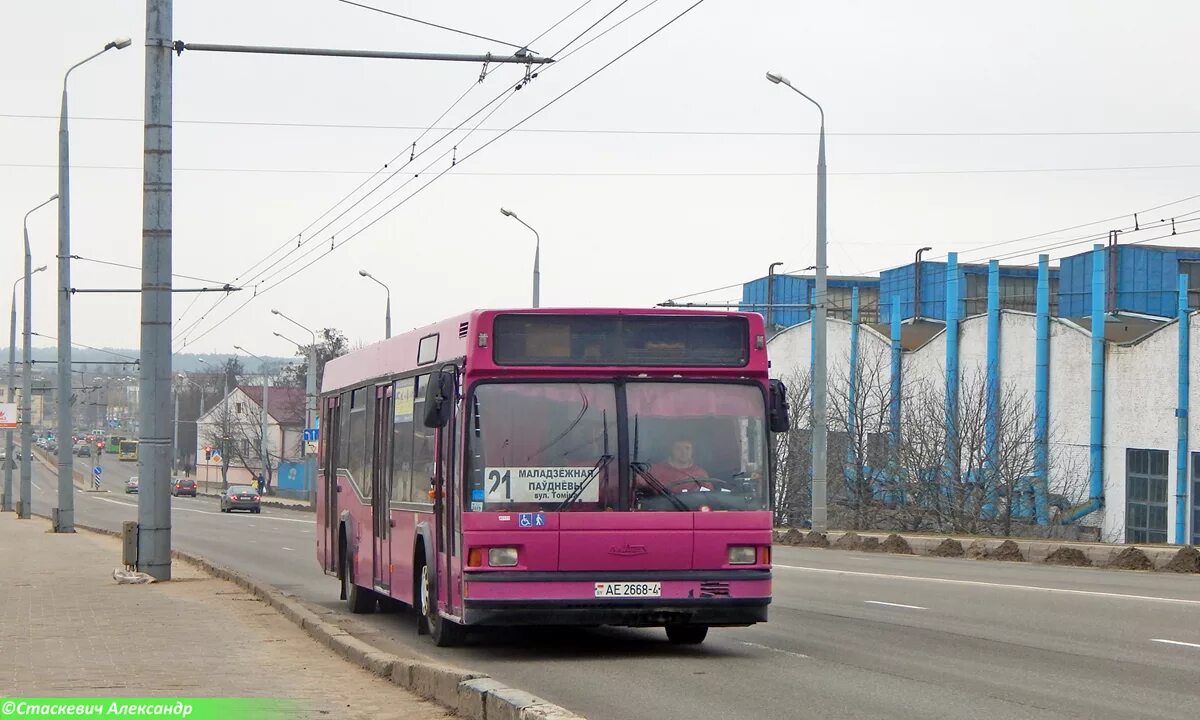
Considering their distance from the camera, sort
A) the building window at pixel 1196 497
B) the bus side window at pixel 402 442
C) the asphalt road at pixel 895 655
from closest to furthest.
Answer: the asphalt road at pixel 895 655 → the bus side window at pixel 402 442 → the building window at pixel 1196 497

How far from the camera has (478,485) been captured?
39.8 feet

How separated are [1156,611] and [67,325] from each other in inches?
1165

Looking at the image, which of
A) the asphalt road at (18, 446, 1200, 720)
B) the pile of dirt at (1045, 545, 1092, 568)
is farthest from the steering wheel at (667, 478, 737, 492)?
the pile of dirt at (1045, 545, 1092, 568)

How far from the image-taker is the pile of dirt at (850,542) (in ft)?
107

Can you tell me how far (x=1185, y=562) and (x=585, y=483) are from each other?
14.1 metres

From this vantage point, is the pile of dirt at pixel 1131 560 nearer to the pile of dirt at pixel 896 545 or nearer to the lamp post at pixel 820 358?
the pile of dirt at pixel 896 545

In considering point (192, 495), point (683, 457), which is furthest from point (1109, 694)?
point (192, 495)

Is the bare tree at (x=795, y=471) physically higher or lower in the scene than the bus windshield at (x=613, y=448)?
lower

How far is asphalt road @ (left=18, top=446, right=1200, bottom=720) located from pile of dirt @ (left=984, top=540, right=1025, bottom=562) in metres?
5.65

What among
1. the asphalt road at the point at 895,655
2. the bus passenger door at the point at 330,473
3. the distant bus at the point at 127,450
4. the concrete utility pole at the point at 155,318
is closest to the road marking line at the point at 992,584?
the asphalt road at the point at 895,655

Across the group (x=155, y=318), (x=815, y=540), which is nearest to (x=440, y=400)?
(x=155, y=318)

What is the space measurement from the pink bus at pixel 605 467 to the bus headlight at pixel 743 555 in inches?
0.4

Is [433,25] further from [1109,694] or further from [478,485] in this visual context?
[1109,694]

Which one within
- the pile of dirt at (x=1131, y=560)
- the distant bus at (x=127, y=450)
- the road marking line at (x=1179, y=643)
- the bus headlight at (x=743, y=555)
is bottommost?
the distant bus at (x=127, y=450)
